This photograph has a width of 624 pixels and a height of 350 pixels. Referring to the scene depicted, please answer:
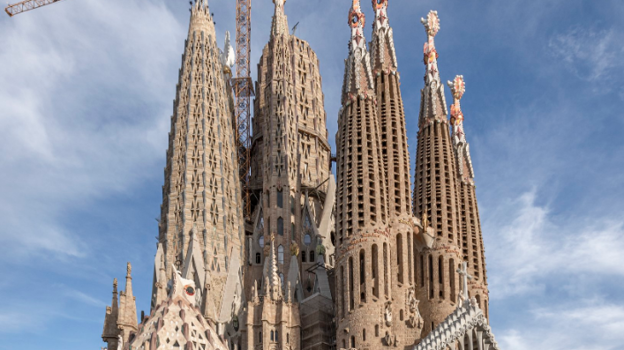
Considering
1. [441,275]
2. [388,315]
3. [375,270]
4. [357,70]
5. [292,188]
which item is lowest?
[388,315]

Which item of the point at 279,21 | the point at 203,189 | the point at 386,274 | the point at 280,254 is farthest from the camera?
the point at 279,21

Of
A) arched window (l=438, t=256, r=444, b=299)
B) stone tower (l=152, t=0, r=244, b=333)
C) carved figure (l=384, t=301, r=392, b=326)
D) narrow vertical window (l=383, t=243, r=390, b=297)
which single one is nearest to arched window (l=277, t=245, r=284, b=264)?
stone tower (l=152, t=0, r=244, b=333)

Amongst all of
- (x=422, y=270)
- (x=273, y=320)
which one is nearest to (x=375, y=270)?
(x=273, y=320)

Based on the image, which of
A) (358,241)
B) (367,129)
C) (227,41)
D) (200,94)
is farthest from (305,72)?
(358,241)

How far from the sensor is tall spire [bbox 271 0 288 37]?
242 feet

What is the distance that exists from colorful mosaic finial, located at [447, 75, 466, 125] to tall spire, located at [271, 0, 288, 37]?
39.7 feet

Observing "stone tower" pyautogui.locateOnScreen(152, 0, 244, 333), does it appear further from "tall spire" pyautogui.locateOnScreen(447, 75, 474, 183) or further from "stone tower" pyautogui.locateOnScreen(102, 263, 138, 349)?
"tall spire" pyautogui.locateOnScreen(447, 75, 474, 183)

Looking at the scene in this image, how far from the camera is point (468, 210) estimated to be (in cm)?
6538

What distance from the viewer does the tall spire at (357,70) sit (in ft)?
198

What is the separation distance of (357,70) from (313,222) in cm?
1034

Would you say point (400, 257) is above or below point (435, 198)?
below

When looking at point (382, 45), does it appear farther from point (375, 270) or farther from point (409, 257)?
point (375, 270)

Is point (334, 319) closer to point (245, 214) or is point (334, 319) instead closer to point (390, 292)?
point (390, 292)

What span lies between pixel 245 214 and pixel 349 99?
44.7ft
